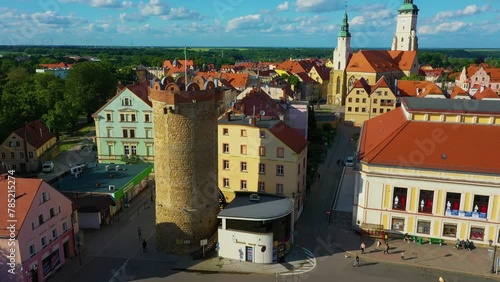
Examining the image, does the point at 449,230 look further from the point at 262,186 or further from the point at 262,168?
the point at 262,168

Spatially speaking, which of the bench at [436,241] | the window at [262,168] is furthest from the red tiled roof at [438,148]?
the window at [262,168]

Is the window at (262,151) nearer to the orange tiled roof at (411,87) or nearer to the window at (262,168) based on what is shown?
the window at (262,168)

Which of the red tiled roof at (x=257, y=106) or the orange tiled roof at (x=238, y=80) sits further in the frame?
the orange tiled roof at (x=238, y=80)

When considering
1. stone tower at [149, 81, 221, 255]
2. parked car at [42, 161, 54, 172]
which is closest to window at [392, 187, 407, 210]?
stone tower at [149, 81, 221, 255]

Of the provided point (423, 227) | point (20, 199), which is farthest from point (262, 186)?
point (20, 199)

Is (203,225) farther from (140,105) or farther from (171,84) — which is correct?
(140,105)

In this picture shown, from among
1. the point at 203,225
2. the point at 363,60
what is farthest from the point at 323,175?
the point at 363,60
